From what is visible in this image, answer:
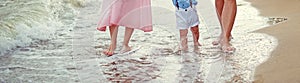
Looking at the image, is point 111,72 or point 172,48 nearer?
point 111,72

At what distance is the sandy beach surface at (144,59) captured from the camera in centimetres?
511

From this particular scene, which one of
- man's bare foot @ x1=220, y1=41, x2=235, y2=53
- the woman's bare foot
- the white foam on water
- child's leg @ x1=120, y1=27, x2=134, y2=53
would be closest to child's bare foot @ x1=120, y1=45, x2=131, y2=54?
child's leg @ x1=120, y1=27, x2=134, y2=53

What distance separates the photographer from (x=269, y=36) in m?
6.56

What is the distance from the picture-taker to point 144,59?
5.82 metres

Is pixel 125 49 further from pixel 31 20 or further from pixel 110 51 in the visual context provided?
pixel 31 20

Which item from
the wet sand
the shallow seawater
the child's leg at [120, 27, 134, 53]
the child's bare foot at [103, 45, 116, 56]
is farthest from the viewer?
the child's leg at [120, 27, 134, 53]

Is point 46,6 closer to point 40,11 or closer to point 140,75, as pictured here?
point 40,11

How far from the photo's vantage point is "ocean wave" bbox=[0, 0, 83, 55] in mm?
7258

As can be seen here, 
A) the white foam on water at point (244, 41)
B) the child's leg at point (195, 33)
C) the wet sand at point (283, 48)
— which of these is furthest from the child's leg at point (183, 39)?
the wet sand at point (283, 48)

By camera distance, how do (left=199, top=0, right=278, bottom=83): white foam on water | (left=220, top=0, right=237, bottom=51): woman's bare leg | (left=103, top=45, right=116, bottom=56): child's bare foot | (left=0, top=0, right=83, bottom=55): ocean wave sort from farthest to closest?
(left=0, top=0, right=83, bottom=55): ocean wave
(left=103, top=45, right=116, bottom=56): child's bare foot
(left=220, top=0, right=237, bottom=51): woman's bare leg
(left=199, top=0, right=278, bottom=83): white foam on water

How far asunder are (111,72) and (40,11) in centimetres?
493

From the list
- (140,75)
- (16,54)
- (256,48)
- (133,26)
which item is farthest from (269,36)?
(16,54)

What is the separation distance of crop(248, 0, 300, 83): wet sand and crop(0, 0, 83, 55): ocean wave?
8.54 feet

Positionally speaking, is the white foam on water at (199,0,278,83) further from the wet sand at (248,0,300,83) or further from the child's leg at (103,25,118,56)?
the child's leg at (103,25,118,56)
